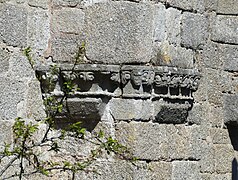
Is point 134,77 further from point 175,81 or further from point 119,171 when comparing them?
point 119,171

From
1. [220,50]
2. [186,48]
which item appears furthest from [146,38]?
[220,50]

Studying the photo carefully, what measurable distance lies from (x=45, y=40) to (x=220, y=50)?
6.87 ft

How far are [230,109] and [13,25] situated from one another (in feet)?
8.28

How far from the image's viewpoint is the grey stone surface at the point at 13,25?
16.8ft

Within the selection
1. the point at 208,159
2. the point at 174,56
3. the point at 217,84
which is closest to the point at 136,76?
the point at 174,56

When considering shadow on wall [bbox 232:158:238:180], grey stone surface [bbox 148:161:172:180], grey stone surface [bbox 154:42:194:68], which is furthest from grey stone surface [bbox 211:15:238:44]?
grey stone surface [bbox 148:161:172:180]

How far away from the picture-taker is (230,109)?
705 cm

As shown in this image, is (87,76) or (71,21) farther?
(71,21)

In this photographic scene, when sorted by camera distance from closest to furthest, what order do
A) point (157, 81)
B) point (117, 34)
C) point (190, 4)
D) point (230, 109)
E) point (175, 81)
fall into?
point (117, 34) → point (157, 81) → point (175, 81) → point (190, 4) → point (230, 109)

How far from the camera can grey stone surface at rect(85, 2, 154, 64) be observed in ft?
17.2

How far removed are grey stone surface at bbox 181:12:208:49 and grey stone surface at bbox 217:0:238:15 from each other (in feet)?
3.48

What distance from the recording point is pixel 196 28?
5863 mm

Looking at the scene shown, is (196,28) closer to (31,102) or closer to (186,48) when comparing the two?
(186,48)

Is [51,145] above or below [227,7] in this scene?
below
